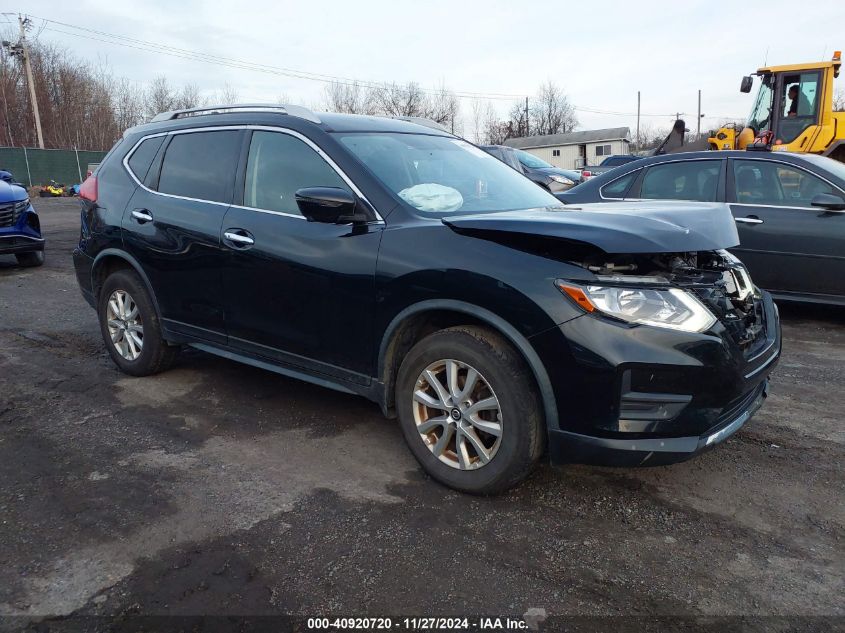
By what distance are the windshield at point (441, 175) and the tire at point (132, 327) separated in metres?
2.08

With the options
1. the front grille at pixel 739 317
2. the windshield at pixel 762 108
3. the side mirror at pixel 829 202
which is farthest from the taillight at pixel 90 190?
the windshield at pixel 762 108

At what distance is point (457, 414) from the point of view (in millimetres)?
3088

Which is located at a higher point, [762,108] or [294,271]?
[762,108]

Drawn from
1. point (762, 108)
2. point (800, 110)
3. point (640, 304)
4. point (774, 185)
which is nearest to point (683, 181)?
point (774, 185)

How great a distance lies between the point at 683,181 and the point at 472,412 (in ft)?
15.3

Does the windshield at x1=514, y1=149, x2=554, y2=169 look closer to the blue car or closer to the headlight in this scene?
the blue car

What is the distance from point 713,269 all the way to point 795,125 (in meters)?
11.8

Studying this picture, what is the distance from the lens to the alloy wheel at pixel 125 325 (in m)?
4.81

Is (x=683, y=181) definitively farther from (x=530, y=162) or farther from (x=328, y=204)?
(x=530, y=162)

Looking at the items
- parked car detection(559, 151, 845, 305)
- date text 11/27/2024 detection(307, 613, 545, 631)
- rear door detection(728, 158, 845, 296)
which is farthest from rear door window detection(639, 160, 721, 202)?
date text 11/27/2024 detection(307, 613, 545, 631)

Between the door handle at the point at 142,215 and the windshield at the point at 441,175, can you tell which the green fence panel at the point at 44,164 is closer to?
the door handle at the point at 142,215

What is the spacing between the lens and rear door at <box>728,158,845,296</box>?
582cm

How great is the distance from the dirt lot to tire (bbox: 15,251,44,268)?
21.4ft

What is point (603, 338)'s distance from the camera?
267 cm
